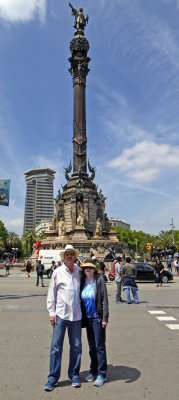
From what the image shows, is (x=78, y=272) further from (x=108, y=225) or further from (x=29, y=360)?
(x=108, y=225)

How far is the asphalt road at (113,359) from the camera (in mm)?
3965

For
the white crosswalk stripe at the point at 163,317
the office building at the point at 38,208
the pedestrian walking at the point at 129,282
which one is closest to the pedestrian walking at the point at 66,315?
the white crosswalk stripe at the point at 163,317

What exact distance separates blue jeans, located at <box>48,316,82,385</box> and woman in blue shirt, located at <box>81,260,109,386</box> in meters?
0.23

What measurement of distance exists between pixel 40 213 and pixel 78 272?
192792 millimetres

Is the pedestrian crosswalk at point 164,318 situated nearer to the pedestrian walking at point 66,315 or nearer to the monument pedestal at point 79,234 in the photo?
the pedestrian walking at point 66,315

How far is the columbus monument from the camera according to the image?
131ft

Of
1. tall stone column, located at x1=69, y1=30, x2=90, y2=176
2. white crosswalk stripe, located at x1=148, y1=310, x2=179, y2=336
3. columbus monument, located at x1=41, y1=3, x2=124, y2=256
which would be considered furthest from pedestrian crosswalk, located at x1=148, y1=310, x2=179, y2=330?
tall stone column, located at x1=69, y1=30, x2=90, y2=176

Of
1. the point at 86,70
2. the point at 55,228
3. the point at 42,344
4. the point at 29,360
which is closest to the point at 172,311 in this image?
the point at 42,344

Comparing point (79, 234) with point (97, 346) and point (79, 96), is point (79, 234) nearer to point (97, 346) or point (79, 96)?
point (79, 96)

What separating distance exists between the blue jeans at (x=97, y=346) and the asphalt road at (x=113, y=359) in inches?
9.0

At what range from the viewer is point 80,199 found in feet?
140

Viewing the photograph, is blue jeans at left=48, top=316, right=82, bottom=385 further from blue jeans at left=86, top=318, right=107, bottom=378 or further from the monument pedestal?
the monument pedestal

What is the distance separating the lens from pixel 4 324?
26.0ft

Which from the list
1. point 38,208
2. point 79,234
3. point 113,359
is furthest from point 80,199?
point 38,208
